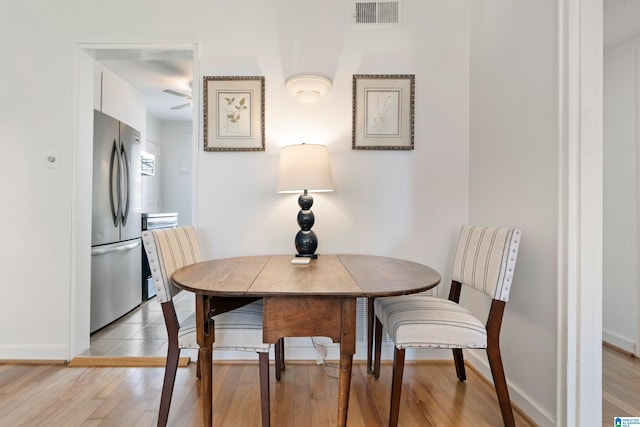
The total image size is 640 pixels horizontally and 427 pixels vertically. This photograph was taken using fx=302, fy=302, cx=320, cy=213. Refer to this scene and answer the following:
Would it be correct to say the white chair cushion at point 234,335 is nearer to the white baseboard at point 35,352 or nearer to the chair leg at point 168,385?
the chair leg at point 168,385

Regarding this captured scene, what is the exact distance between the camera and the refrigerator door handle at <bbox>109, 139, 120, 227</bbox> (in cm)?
254

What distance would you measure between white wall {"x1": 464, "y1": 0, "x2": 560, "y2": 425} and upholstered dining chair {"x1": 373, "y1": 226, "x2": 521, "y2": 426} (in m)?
0.20

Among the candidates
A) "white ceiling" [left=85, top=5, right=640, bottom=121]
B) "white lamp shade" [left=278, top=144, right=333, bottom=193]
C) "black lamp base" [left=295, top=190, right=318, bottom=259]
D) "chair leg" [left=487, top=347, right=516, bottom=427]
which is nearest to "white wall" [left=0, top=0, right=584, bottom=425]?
"white ceiling" [left=85, top=5, right=640, bottom=121]

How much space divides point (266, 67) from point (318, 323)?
1738mm

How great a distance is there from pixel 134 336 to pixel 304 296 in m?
2.03

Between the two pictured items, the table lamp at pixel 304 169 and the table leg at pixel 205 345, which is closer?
the table leg at pixel 205 345

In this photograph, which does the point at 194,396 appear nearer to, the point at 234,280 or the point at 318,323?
the point at 234,280

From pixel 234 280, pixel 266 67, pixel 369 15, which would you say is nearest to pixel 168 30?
pixel 266 67

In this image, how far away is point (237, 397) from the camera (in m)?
1.65

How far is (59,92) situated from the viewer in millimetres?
2041

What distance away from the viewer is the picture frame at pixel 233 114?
2059 mm

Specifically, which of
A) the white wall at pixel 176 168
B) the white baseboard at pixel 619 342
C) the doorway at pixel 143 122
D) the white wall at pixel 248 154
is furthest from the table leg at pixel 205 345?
the white wall at pixel 176 168

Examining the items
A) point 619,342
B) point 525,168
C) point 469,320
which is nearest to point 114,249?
point 469,320

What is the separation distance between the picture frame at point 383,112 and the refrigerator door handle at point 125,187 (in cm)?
211
